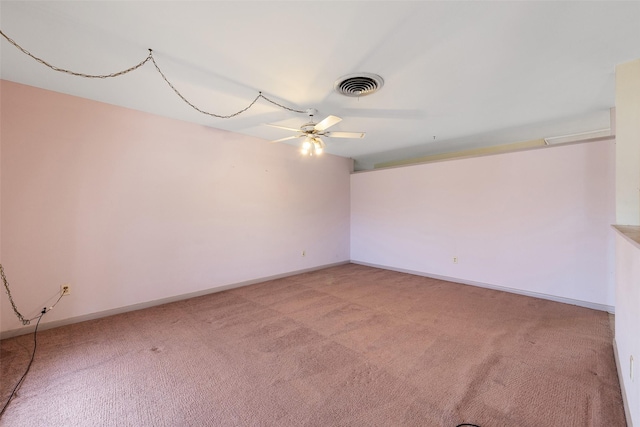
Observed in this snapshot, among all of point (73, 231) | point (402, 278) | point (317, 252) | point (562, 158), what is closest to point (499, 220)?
point (562, 158)

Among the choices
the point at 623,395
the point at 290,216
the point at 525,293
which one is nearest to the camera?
the point at 623,395

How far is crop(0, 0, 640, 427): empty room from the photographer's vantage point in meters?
1.71

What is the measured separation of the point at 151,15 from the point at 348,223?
5.23 m

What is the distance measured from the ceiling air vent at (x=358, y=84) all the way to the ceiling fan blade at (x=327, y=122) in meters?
0.34

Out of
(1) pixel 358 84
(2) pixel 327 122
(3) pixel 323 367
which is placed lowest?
(3) pixel 323 367

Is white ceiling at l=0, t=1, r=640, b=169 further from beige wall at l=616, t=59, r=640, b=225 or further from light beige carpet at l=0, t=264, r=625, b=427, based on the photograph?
light beige carpet at l=0, t=264, r=625, b=427

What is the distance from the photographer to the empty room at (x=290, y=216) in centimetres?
171

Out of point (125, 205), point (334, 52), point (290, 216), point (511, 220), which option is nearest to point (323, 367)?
point (334, 52)

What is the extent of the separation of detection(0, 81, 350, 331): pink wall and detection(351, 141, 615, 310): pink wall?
2504 mm

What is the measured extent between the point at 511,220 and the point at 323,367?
3763 mm

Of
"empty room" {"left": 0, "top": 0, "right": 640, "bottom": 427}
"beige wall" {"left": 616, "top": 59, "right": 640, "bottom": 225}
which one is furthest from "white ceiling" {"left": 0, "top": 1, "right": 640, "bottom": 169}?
"beige wall" {"left": 616, "top": 59, "right": 640, "bottom": 225}

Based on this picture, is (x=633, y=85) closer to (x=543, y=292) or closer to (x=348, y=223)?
(x=543, y=292)

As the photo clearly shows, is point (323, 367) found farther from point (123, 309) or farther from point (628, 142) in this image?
point (628, 142)

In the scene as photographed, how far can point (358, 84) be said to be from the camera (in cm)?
253
